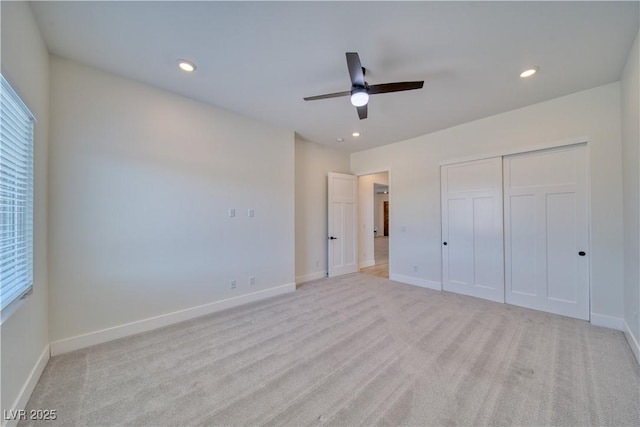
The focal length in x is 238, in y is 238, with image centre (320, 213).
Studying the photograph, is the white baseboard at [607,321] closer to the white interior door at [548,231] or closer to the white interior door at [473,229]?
the white interior door at [548,231]

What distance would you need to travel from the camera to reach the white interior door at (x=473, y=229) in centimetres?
369

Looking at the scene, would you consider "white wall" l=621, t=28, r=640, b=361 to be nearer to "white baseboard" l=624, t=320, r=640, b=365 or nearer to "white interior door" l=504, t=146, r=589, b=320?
"white baseboard" l=624, t=320, r=640, b=365

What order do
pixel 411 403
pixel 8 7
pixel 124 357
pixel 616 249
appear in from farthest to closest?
pixel 616 249, pixel 124 357, pixel 411 403, pixel 8 7

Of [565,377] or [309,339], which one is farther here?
[309,339]

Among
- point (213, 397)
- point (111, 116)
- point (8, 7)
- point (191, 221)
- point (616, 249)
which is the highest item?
point (8, 7)

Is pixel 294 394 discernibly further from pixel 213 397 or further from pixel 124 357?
pixel 124 357

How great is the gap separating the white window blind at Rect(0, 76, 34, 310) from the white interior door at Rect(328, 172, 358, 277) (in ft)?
13.5

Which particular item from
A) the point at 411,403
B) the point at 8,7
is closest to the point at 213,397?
the point at 411,403

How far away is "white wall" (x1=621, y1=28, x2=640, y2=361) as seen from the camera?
2.20 metres

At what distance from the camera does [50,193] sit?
2.27m

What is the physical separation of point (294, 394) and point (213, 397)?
603 mm

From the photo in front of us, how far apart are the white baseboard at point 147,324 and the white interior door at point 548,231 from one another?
12.6 feet

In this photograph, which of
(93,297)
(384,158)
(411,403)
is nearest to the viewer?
(411,403)

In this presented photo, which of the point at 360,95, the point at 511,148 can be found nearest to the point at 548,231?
the point at 511,148
